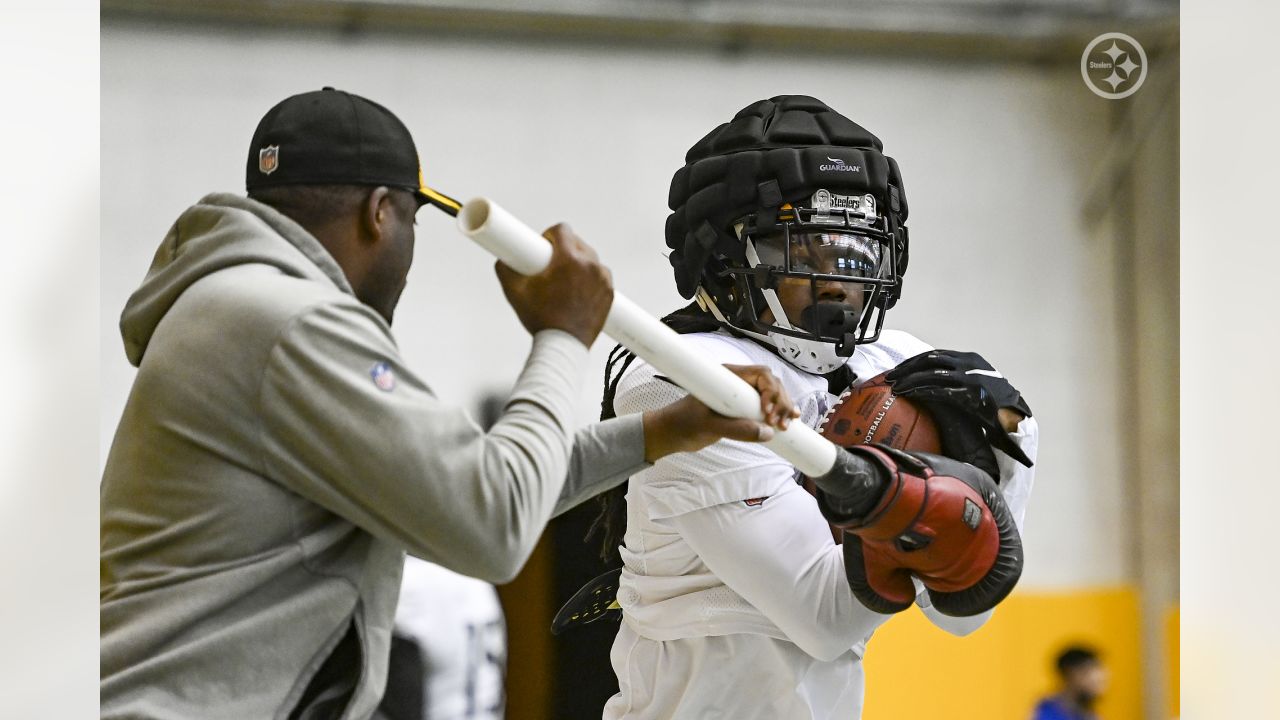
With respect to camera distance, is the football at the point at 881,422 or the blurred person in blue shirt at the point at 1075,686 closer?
the football at the point at 881,422

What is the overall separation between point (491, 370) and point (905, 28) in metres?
1.29

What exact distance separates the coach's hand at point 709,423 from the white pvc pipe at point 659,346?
0.02m

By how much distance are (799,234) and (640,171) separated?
0.85 m

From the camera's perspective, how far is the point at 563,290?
1.60 m

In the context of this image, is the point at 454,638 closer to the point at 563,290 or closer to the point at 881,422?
the point at 881,422

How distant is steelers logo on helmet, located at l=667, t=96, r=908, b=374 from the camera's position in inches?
91.0

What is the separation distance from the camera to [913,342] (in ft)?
9.00

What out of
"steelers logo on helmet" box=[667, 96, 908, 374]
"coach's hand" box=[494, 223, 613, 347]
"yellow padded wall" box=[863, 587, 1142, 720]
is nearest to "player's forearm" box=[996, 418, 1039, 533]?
"steelers logo on helmet" box=[667, 96, 908, 374]

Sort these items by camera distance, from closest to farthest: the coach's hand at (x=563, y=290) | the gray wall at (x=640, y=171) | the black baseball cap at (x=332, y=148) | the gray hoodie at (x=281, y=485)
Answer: the gray hoodie at (x=281, y=485)
the coach's hand at (x=563, y=290)
the black baseball cap at (x=332, y=148)
the gray wall at (x=640, y=171)

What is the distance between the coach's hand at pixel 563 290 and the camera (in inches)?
62.7

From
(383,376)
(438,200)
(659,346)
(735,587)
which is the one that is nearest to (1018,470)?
(735,587)

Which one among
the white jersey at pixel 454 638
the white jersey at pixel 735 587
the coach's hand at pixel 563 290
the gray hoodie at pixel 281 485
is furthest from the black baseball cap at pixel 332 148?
the white jersey at pixel 454 638

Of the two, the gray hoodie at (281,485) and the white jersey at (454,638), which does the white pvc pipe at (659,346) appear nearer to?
the gray hoodie at (281,485)
